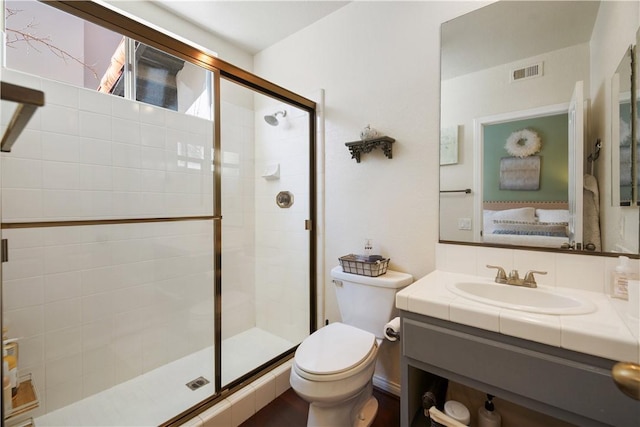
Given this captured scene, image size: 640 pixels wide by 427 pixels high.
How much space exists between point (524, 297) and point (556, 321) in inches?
14.1

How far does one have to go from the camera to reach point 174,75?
→ 6.08 feet

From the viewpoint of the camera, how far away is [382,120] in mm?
1750

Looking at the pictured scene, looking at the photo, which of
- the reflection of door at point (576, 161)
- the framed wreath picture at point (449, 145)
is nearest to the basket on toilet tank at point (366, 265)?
the framed wreath picture at point (449, 145)

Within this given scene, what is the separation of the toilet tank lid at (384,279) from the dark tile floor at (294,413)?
27.7 inches

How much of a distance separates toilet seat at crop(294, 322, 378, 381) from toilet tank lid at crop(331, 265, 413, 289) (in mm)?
256

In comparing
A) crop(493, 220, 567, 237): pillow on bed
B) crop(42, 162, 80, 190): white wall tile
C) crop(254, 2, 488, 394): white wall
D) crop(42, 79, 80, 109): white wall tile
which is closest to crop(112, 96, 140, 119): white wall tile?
crop(42, 79, 80, 109): white wall tile

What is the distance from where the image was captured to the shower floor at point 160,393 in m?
1.52

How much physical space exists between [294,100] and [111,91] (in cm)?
112

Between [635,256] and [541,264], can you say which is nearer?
[635,256]

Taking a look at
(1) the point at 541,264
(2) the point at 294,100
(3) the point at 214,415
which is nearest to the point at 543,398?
(1) the point at 541,264

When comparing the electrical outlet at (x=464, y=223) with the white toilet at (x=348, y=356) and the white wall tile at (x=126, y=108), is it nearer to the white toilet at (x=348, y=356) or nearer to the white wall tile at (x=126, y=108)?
the white toilet at (x=348, y=356)

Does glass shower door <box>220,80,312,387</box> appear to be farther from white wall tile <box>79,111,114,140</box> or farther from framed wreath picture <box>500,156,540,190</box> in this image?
framed wreath picture <box>500,156,540,190</box>

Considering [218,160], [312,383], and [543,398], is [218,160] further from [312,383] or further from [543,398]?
[543,398]

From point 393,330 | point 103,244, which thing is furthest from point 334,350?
point 103,244
